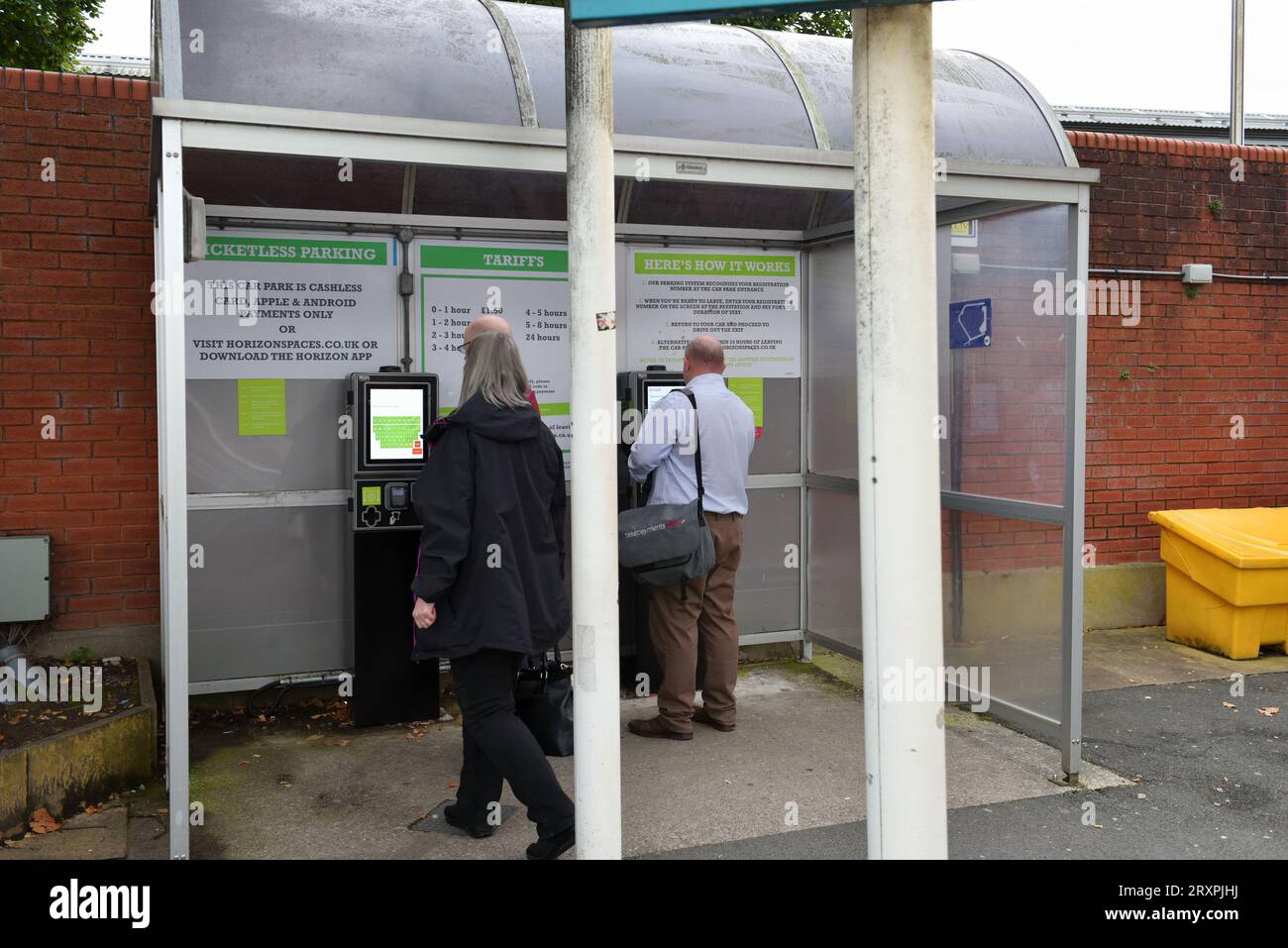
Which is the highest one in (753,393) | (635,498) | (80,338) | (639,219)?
(639,219)

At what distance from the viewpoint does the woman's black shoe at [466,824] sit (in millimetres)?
4164

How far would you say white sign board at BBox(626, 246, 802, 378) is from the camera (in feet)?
20.3

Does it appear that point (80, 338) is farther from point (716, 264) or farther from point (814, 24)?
point (814, 24)

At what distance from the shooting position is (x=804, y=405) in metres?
6.61

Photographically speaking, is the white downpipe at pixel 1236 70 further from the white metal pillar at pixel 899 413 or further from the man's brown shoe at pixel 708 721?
the white metal pillar at pixel 899 413

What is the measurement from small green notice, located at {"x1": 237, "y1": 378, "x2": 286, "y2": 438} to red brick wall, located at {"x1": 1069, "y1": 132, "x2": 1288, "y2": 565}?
16.7ft

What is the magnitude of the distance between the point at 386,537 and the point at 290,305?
122 centimetres

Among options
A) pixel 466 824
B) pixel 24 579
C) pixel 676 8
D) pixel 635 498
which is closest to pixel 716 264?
pixel 635 498

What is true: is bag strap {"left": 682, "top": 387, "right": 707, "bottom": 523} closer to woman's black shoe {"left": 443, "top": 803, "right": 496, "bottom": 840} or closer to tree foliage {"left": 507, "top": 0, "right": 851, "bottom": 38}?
woman's black shoe {"left": 443, "top": 803, "right": 496, "bottom": 840}

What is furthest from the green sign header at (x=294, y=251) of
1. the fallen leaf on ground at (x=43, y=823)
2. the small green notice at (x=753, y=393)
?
the fallen leaf on ground at (x=43, y=823)

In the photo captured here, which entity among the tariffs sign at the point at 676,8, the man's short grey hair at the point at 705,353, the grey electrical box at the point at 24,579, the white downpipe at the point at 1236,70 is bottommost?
the grey electrical box at the point at 24,579

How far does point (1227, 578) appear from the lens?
6.97 meters

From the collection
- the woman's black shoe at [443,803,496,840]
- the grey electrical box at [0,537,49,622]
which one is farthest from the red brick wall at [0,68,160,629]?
the woman's black shoe at [443,803,496,840]

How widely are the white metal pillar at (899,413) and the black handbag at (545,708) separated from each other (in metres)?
1.52
